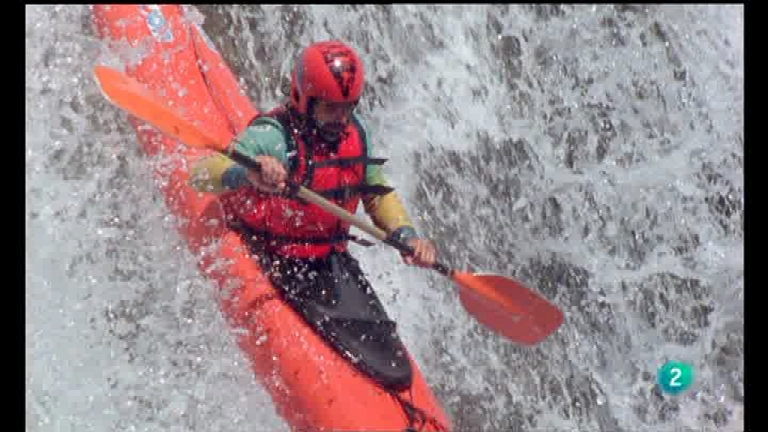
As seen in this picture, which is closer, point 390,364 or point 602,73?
point 390,364

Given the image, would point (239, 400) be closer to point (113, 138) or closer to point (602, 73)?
point (113, 138)

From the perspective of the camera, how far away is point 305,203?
2.96 meters

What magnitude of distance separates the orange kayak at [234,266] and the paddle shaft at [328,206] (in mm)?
352

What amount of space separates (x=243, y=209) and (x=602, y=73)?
259 centimetres

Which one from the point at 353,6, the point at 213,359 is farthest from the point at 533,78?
the point at 213,359

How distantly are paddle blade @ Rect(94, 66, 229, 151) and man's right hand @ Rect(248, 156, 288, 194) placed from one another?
26 cm

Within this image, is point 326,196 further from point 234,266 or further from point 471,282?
point 471,282

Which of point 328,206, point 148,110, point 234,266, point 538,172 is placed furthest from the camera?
point 538,172

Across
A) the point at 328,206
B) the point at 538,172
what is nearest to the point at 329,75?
the point at 328,206

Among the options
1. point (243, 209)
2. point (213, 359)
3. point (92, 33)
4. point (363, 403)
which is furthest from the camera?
point (92, 33)

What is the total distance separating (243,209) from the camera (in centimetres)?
308

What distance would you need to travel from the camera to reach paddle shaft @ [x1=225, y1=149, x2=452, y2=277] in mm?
2760

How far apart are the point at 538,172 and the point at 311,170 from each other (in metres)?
2.17

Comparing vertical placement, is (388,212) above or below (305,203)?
above
